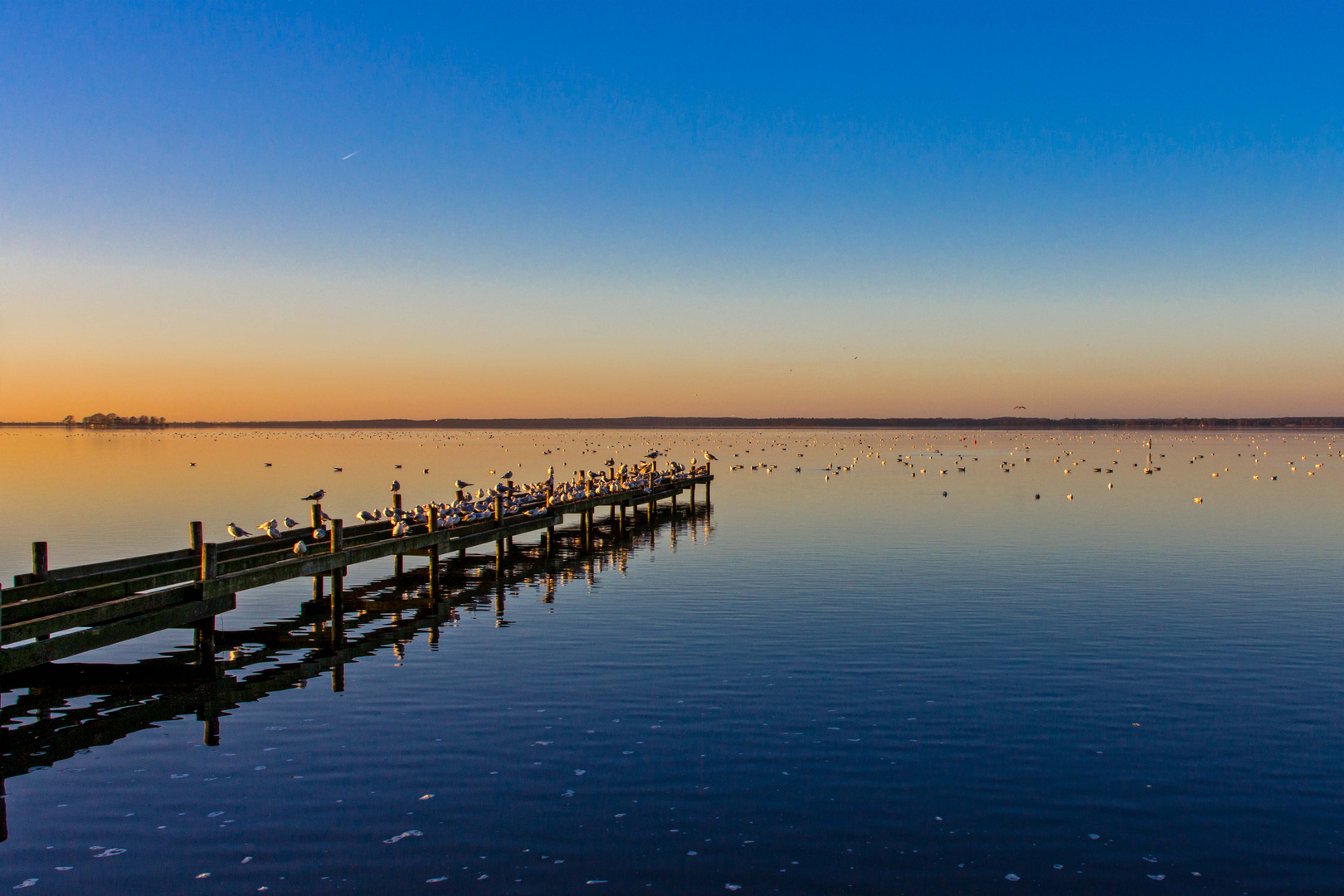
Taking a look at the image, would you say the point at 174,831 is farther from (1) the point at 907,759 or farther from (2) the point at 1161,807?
(2) the point at 1161,807

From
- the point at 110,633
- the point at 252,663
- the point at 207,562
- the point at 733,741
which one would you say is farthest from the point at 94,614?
the point at 733,741

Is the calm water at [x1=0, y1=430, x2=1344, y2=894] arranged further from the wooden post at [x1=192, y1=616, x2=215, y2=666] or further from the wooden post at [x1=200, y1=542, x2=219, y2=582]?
the wooden post at [x1=200, y1=542, x2=219, y2=582]

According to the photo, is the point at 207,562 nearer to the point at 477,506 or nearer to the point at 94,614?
the point at 94,614

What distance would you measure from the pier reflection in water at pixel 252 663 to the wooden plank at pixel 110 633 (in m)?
1.08

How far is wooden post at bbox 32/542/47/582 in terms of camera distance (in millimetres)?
20906

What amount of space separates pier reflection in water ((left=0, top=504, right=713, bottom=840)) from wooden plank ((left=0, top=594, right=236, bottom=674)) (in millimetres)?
A: 1079

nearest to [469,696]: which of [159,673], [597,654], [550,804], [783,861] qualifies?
[597,654]

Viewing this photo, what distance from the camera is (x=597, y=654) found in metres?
21.2

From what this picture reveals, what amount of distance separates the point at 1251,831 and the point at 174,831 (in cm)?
1259

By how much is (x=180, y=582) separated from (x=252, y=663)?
7.70ft

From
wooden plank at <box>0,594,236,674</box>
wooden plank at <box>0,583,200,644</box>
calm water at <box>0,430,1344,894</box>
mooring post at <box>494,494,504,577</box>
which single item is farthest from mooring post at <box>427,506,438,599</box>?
wooden plank at <box>0,583,200,644</box>

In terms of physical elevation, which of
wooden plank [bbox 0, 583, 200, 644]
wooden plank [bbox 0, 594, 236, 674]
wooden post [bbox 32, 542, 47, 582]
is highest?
wooden post [bbox 32, 542, 47, 582]

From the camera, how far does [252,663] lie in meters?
21.2

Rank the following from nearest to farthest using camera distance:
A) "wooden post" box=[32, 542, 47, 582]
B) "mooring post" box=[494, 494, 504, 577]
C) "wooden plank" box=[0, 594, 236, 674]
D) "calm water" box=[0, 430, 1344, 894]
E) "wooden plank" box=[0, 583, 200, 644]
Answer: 1. "calm water" box=[0, 430, 1344, 894]
2. "wooden plank" box=[0, 594, 236, 674]
3. "wooden plank" box=[0, 583, 200, 644]
4. "wooden post" box=[32, 542, 47, 582]
5. "mooring post" box=[494, 494, 504, 577]
